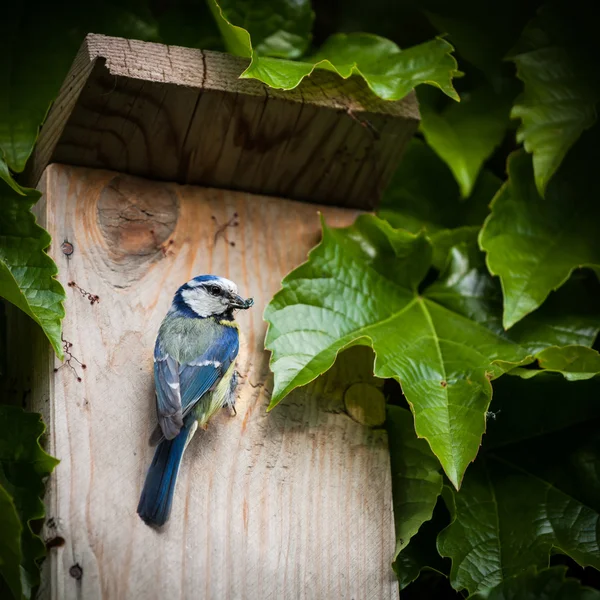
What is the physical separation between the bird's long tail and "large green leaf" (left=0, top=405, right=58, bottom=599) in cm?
19

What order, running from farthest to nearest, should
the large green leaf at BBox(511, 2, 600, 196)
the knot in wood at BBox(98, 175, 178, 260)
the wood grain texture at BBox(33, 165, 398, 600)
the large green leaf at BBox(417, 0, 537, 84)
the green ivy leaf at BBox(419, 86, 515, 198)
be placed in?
the large green leaf at BBox(417, 0, 537, 84)
the green ivy leaf at BBox(419, 86, 515, 198)
the large green leaf at BBox(511, 2, 600, 196)
the knot in wood at BBox(98, 175, 178, 260)
the wood grain texture at BBox(33, 165, 398, 600)

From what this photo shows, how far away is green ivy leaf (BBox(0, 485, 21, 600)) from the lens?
140 centimetres

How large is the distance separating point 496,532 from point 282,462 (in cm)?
55

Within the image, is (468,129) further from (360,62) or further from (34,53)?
(34,53)

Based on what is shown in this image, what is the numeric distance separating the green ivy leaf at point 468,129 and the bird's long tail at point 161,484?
1.04 meters

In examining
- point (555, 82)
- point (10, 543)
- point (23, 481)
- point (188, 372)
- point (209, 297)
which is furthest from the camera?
point (555, 82)

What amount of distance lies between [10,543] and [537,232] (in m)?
1.46

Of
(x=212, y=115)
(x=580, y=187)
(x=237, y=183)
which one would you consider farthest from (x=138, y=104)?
(x=580, y=187)

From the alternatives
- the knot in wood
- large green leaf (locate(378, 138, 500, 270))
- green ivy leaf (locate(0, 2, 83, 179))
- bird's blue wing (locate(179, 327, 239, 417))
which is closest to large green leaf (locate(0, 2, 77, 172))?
green ivy leaf (locate(0, 2, 83, 179))

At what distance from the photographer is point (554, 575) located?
163cm

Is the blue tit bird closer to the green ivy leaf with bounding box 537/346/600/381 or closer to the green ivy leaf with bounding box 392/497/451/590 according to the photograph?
the green ivy leaf with bounding box 392/497/451/590

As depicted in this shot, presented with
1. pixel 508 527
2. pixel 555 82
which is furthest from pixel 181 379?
pixel 555 82

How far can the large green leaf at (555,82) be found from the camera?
199 cm

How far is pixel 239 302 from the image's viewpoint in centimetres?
181
